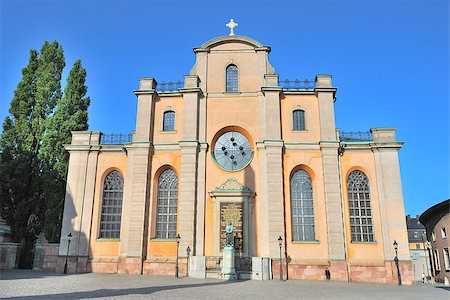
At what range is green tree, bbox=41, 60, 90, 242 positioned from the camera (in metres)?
27.4

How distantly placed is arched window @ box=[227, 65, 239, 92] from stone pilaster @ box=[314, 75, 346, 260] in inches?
226

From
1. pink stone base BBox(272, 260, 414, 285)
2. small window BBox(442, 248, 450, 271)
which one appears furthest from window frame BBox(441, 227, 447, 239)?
pink stone base BBox(272, 260, 414, 285)

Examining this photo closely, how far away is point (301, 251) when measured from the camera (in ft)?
76.6

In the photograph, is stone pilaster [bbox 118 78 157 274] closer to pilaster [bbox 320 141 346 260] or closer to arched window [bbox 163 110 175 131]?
arched window [bbox 163 110 175 131]

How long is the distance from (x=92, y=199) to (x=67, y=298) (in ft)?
48.0

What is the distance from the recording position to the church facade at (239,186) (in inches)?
915

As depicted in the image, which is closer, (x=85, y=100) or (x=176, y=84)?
(x=176, y=84)

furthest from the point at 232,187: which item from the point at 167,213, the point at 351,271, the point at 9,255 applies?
the point at 9,255

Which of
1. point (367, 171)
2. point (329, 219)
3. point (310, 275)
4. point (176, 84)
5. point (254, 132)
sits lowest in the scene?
point (310, 275)

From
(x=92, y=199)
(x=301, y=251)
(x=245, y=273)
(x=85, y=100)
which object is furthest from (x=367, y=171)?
(x=85, y=100)

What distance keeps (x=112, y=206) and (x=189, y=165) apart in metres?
6.14

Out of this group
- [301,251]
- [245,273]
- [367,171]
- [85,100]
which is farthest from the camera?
[85,100]

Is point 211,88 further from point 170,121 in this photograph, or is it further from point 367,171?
point 367,171

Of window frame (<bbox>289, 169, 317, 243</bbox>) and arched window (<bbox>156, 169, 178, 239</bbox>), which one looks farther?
arched window (<bbox>156, 169, 178, 239</bbox>)
